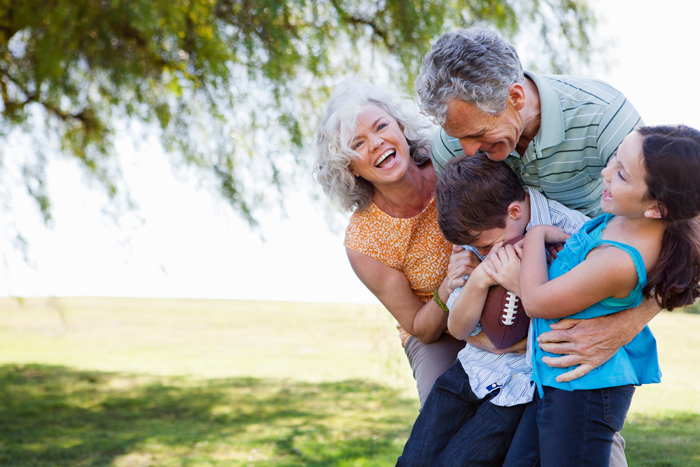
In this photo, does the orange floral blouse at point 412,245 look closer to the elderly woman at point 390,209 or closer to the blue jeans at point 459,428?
the elderly woman at point 390,209

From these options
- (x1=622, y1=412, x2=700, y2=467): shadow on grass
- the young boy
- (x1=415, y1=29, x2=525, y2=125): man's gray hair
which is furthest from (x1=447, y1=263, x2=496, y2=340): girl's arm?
(x1=622, y1=412, x2=700, y2=467): shadow on grass

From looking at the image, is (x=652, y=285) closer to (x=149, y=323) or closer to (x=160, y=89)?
(x=160, y=89)

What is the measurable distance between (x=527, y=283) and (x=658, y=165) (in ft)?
1.40

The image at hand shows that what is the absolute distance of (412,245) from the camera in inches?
90.8

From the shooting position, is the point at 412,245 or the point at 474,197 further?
the point at 412,245

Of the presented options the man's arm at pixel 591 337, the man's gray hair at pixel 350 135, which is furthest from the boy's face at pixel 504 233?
the man's gray hair at pixel 350 135

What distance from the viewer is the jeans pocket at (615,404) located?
159cm

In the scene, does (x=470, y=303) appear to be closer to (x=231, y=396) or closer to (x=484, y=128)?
(x=484, y=128)

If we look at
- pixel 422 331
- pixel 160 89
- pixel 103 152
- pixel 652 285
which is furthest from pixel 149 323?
pixel 652 285

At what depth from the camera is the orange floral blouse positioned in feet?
7.50

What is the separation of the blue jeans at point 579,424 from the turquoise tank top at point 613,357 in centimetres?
3

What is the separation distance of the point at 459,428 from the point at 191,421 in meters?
4.13

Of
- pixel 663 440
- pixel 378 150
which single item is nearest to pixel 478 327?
pixel 378 150

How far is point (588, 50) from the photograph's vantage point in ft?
15.5
